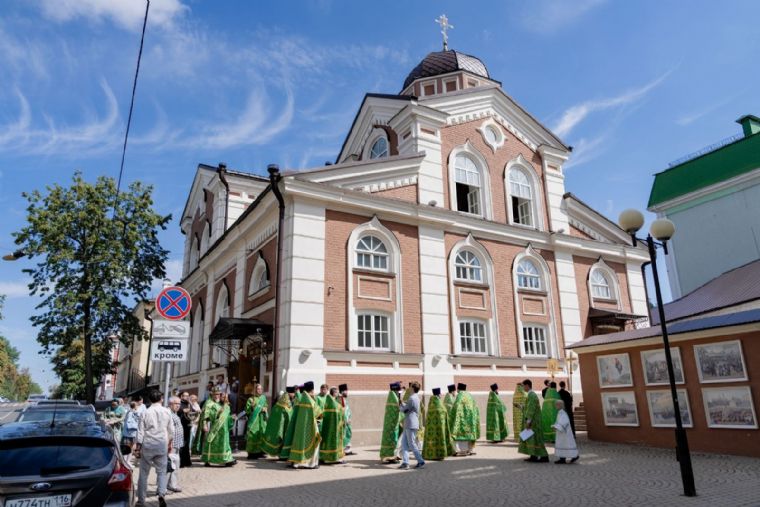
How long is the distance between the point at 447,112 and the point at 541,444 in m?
12.5

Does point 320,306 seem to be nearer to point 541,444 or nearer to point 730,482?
point 541,444

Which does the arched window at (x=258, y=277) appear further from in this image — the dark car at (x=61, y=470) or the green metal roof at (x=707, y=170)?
the green metal roof at (x=707, y=170)

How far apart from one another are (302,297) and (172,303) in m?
5.66

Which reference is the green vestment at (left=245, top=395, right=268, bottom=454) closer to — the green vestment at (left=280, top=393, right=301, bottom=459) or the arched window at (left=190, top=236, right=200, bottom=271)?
the green vestment at (left=280, top=393, right=301, bottom=459)

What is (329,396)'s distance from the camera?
1213cm

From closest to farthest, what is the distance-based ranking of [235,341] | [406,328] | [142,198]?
[406,328]
[235,341]
[142,198]

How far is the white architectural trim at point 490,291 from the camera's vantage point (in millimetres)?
17219

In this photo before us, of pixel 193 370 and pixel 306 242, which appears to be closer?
pixel 306 242

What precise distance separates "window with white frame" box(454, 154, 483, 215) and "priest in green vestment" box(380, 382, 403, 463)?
9534 millimetres

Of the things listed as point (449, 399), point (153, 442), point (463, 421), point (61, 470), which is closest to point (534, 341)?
point (449, 399)

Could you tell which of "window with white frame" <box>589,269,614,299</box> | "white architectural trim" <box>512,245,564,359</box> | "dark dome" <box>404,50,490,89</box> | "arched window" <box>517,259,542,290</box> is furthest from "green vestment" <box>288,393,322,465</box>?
"dark dome" <box>404,50,490,89</box>

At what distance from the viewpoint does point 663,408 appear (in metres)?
12.4

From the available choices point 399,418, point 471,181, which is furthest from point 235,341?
point 471,181

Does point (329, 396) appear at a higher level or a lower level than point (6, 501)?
higher
